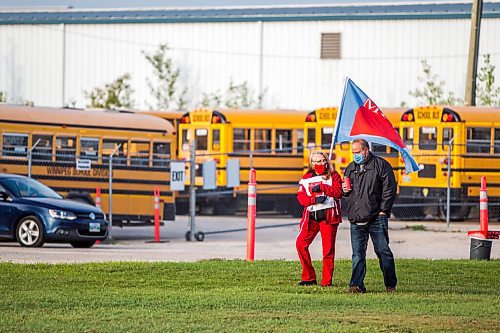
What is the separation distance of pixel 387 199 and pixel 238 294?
6.54ft

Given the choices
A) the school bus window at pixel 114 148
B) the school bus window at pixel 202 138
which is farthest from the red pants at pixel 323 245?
the school bus window at pixel 202 138

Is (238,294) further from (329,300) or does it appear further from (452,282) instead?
(452,282)

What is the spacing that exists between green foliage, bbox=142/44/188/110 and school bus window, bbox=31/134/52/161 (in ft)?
84.0

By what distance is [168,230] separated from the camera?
31.7 m

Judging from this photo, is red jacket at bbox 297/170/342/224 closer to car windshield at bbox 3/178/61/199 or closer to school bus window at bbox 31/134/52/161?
car windshield at bbox 3/178/61/199

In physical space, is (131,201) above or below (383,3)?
below

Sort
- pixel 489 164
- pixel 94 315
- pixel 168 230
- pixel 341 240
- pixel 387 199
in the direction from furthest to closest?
pixel 489 164
pixel 168 230
pixel 341 240
pixel 387 199
pixel 94 315

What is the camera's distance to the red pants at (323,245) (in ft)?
49.1

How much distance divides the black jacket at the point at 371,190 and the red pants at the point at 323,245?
0.62m

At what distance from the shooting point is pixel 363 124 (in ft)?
53.8

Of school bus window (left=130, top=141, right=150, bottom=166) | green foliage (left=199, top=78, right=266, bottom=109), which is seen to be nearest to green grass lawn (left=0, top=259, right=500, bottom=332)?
school bus window (left=130, top=141, right=150, bottom=166)

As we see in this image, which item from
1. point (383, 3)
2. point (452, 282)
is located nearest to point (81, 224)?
point (452, 282)

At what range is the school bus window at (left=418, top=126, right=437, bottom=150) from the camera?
3406cm

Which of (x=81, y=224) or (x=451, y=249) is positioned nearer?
(x=81, y=224)
